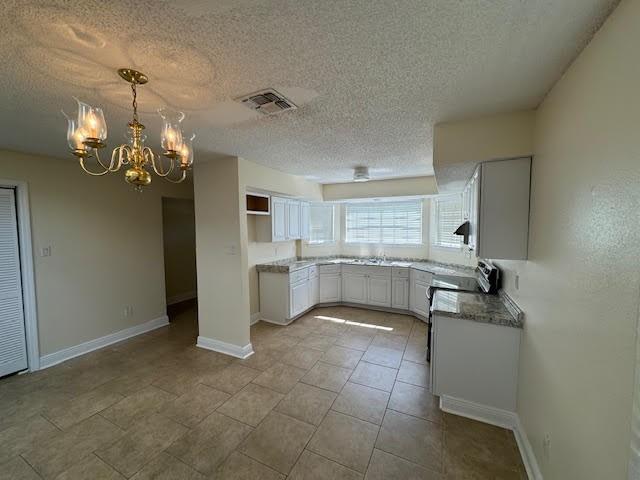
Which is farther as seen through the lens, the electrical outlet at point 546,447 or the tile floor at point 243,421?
the tile floor at point 243,421

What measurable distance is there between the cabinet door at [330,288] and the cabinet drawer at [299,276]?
0.52 metres

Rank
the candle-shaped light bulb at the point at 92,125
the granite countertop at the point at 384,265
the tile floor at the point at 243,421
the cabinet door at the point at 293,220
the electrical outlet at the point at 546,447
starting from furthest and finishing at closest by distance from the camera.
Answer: the cabinet door at the point at 293,220
the granite countertop at the point at 384,265
the tile floor at the point at 243,421
the electrical outlet at the point at 546,447
the candle-shaped light bulb at the point at 92,125

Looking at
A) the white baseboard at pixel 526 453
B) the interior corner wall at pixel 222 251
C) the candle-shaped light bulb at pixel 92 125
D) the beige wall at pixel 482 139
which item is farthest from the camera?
the interior corner wall at pixel 222 251

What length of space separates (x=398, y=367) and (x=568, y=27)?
2989 mm

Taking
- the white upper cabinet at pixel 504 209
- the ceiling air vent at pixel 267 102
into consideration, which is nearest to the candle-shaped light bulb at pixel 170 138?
the ceiling air vent at pixel 267 102

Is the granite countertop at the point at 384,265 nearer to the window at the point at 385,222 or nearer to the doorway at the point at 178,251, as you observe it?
the window at the point at 385,222

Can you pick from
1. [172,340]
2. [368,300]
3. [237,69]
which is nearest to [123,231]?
[172,340]

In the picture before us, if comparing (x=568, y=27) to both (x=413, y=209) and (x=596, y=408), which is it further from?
(x=413, y=209)

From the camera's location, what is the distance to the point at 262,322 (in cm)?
423

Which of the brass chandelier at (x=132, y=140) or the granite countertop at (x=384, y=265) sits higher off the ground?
the brass chandelier at (x=132, y=140)

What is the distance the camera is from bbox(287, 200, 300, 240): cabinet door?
4.45m

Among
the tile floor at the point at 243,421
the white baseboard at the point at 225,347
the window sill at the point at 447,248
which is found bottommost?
the tile floor at the point at 243,421

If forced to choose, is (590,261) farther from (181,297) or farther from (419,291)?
(181,297)

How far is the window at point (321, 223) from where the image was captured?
209 inches
